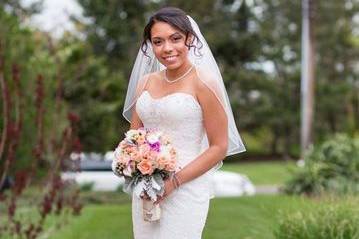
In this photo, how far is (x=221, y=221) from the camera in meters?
10.5

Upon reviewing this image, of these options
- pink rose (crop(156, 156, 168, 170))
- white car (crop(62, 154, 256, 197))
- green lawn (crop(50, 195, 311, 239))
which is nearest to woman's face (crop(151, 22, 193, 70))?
pink rose (crop(156, 156, 168, 170))

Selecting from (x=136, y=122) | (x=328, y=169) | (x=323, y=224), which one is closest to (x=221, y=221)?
(x=323, y=224)

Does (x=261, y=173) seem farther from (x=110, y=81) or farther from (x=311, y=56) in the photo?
(x=110, y=81)

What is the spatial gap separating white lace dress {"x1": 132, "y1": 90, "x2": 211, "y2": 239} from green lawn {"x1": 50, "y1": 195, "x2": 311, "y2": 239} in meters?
3.63

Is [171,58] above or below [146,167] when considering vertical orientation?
above

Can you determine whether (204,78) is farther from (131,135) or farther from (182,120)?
(131,135)

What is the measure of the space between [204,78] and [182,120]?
243 mm

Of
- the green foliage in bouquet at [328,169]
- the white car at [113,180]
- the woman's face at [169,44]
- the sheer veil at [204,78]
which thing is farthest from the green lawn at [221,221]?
the white car at [113,180]

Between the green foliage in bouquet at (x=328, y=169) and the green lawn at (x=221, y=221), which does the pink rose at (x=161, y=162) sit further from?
the green foliage in bouquet at (x=328, y=169)

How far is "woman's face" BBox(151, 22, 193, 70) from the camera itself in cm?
353

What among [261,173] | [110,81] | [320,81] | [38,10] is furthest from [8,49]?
[320,81]

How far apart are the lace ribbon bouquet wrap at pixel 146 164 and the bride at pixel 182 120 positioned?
0.07m

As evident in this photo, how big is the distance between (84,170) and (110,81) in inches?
172

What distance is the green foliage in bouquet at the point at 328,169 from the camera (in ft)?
46.2
